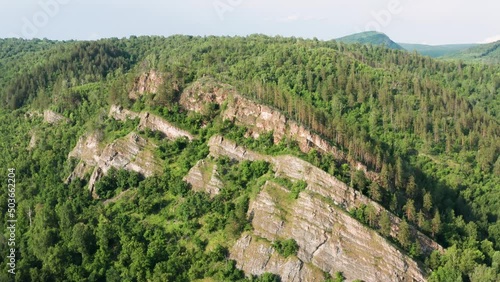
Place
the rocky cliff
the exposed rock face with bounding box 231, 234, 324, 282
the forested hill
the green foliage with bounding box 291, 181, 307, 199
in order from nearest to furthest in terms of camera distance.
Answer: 1. the exposed rock face with bounding box 231, 234, 324, 282
2. the green foliage with bounding box 291, 181, 307, 199
3. the forested hill
4. the rocky cliff

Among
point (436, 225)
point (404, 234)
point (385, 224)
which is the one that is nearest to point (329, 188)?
point (385, 224)

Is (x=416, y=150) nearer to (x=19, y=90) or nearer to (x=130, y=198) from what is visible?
(x=130, y=198)

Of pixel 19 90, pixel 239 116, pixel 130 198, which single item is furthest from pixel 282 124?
pixel 19 90

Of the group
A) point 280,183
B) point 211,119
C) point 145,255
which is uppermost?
point 211,119

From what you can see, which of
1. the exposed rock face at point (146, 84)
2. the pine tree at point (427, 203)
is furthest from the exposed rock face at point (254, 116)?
the pine tree at point (427, 203)

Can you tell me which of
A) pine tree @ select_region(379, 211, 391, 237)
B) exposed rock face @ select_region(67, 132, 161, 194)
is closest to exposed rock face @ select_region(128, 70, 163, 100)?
exposed rock face @ select_region(67, 132, 161, 194)

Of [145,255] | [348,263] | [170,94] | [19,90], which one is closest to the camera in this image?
[348,263]

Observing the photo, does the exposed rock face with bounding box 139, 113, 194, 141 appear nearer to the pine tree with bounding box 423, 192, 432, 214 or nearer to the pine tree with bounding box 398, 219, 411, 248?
the pine tree with bounding box 398, 219, 411, 248
